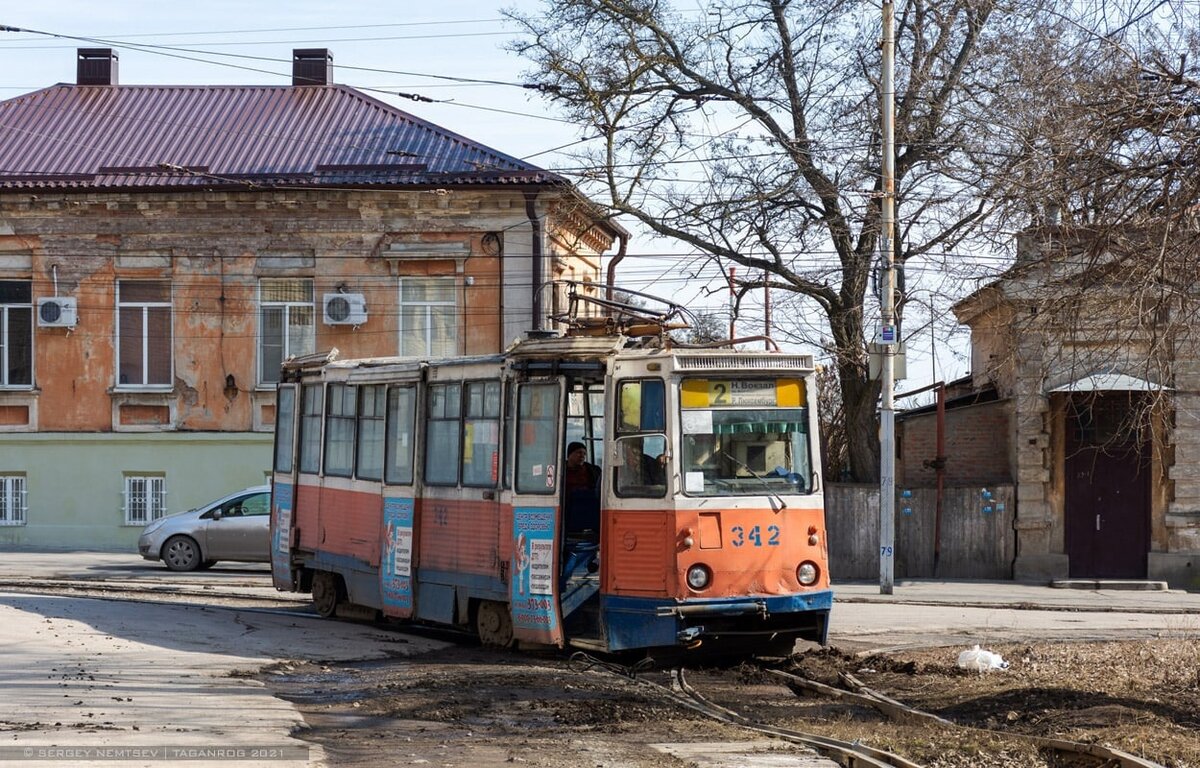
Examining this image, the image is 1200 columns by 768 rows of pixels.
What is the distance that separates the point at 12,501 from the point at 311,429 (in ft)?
54.1

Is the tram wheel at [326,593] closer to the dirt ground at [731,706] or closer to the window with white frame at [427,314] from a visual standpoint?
the dirt ground at [731,706]

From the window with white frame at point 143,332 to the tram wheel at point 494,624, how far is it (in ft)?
61.8

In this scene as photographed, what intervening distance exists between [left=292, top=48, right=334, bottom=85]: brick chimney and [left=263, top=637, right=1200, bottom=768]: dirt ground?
78.9 ft

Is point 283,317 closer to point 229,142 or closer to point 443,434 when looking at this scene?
point 229,142

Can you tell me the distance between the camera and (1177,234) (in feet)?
→ 34.6

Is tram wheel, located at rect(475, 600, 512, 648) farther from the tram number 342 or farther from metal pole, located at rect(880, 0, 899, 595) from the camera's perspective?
metal pole, located at rect(880, 0, 899, 595)

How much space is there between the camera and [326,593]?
18109 millimetres

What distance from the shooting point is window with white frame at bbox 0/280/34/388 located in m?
32.0

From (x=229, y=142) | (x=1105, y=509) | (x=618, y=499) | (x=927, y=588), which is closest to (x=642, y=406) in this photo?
(x=618, y=499)

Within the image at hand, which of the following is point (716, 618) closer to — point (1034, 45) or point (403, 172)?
point (1034, 45)

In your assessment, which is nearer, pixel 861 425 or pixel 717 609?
pixel 717 609

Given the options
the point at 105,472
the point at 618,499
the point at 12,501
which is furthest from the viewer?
the point at 12,501

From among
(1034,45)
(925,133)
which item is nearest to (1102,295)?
(1034,45)

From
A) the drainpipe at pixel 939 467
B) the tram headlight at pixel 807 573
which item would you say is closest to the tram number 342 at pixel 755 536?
the tram headlight at pixel 807 573
